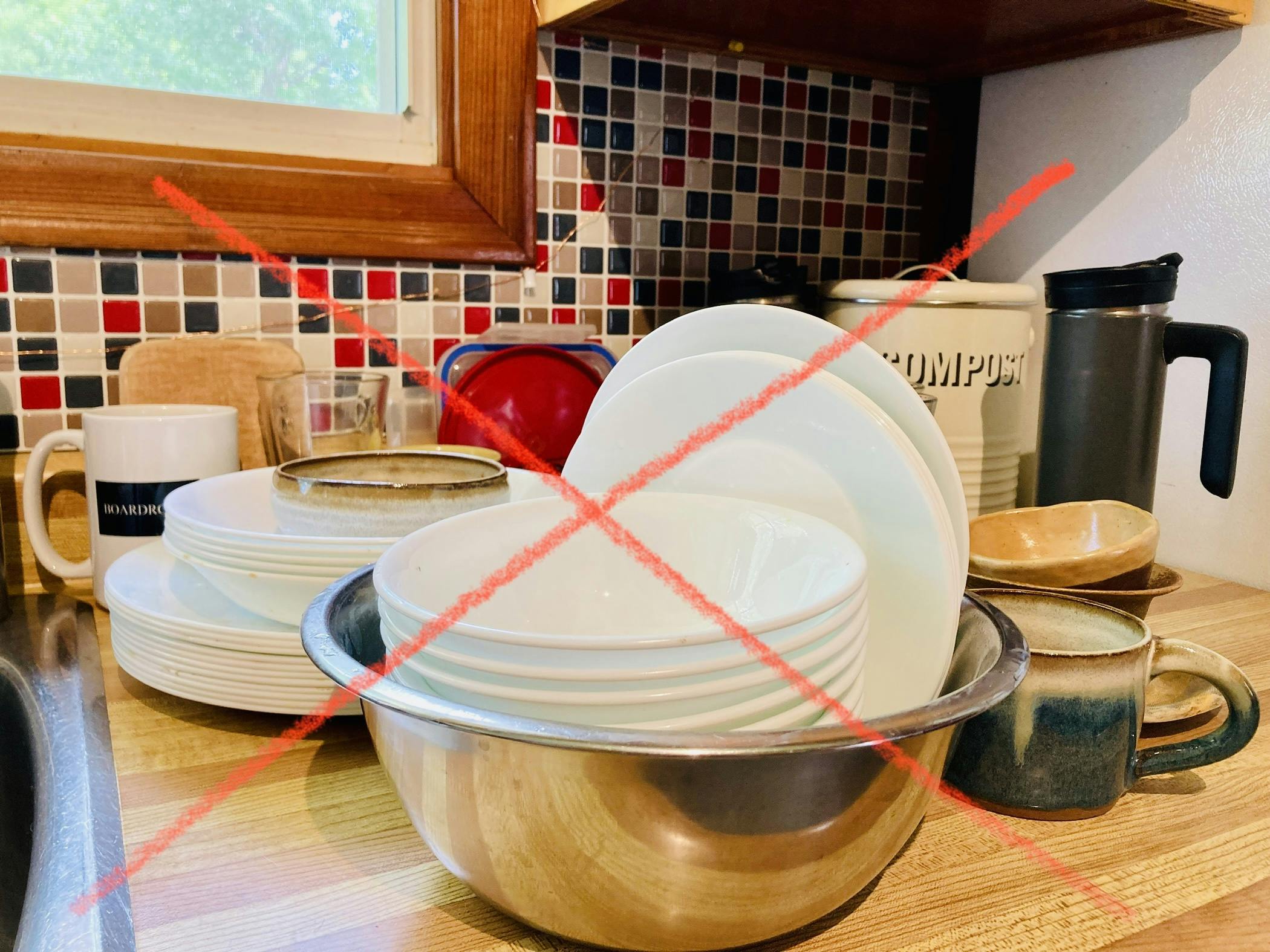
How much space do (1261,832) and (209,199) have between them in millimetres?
1010

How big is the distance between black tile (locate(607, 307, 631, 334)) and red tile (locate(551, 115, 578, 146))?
20cm

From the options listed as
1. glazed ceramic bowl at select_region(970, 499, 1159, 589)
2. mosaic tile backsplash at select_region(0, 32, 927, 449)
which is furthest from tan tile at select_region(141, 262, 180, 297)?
glazed ceramic bowl at select_region(970, 499, 1159, 589)

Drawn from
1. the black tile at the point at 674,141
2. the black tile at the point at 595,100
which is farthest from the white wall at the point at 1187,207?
the black tile at the point at 595,100

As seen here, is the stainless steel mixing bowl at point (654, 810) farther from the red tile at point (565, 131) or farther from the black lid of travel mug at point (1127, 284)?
the red tile at point (565, 131)

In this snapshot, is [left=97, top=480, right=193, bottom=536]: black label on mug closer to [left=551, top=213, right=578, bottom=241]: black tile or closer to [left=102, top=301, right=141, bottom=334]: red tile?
[left=102, top=301, right=141, bottom=334]: red tile

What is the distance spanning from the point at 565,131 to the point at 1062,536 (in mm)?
722

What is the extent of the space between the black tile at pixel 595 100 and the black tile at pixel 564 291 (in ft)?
0.65

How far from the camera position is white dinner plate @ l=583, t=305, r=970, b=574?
1.61ft

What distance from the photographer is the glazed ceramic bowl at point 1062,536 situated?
632 mm

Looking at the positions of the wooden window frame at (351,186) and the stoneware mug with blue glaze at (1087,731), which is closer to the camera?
the stoneware mug with blue glaze at (1087,731)

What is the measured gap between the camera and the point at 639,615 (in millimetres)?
521

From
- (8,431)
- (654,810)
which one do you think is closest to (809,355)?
(654,810)

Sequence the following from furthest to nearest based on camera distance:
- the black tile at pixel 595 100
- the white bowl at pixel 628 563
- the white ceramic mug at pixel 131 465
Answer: the black tile at pixel 595 100 → the white ceramic mug at pixel 131 465 → the white bowl at pixel 628 563

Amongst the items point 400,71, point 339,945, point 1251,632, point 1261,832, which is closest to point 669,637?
point 339,945
